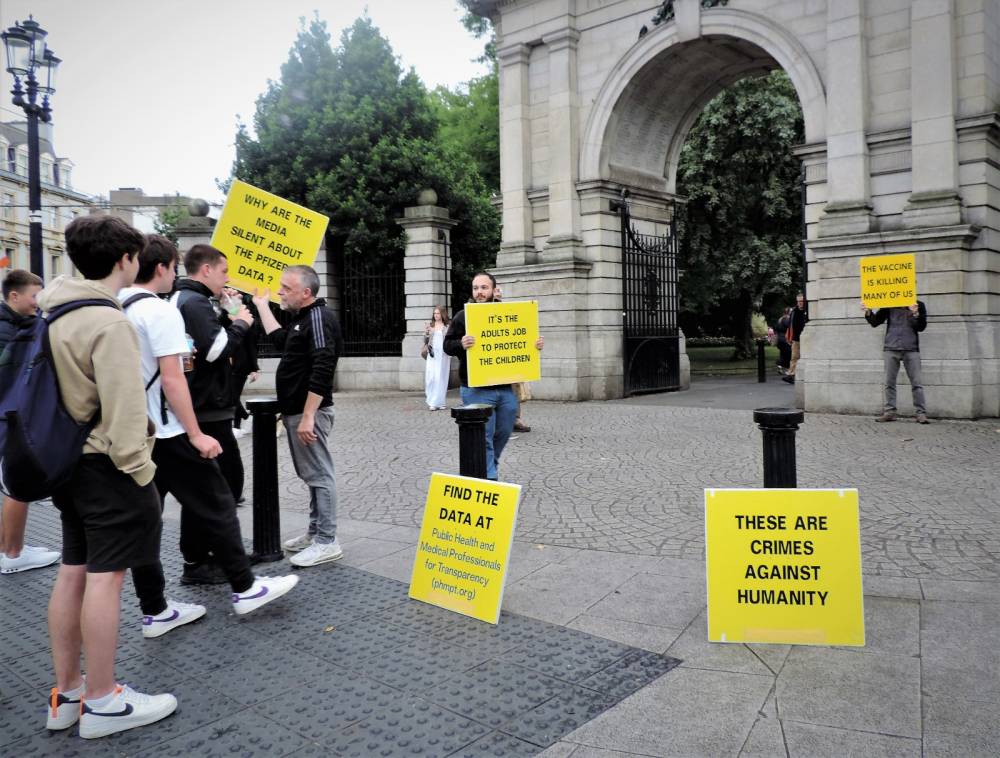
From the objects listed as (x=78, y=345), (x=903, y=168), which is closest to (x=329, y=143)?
(x=903, y=168)

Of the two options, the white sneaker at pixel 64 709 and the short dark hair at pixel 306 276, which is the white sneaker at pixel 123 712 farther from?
the short dark hair at pixel 306 276

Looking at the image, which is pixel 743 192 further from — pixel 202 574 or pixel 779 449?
pixel 202 574

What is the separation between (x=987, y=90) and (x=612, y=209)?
6.58 m

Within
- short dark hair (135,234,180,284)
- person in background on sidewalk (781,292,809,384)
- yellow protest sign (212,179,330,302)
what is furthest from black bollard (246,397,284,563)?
person in background on sidewalk (781,292,809,384)

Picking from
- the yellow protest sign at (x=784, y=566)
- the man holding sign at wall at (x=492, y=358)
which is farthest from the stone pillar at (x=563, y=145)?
the yellow protest sign at (x=784, y=566)

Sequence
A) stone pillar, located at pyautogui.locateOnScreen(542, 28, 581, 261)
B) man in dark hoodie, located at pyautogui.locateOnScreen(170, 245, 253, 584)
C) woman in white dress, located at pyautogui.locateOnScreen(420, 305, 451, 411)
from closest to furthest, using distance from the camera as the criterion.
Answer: man in dark hoodie, located at pyautogui.locateOnScreen(170, 245, 253, 584)
woman in white dress, located at pyautogui.locateOnScreen(420, 305, 451, 411)
stone pillar, located at pyautogui.locateOnScreen(542, 28, 581, 261)

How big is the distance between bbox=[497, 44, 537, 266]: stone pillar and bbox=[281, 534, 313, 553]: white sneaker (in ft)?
37.5

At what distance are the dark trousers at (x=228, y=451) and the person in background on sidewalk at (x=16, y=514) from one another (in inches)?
46.3

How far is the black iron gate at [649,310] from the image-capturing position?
52.3ft

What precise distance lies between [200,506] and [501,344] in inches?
120

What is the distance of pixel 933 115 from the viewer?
11.4 m

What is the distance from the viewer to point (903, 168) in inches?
470

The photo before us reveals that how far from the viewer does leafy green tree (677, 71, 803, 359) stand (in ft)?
84.2

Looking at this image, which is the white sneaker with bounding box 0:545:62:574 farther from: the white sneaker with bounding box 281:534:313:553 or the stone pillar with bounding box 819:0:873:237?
the stone pillar with bounding box 819:0:873:237
